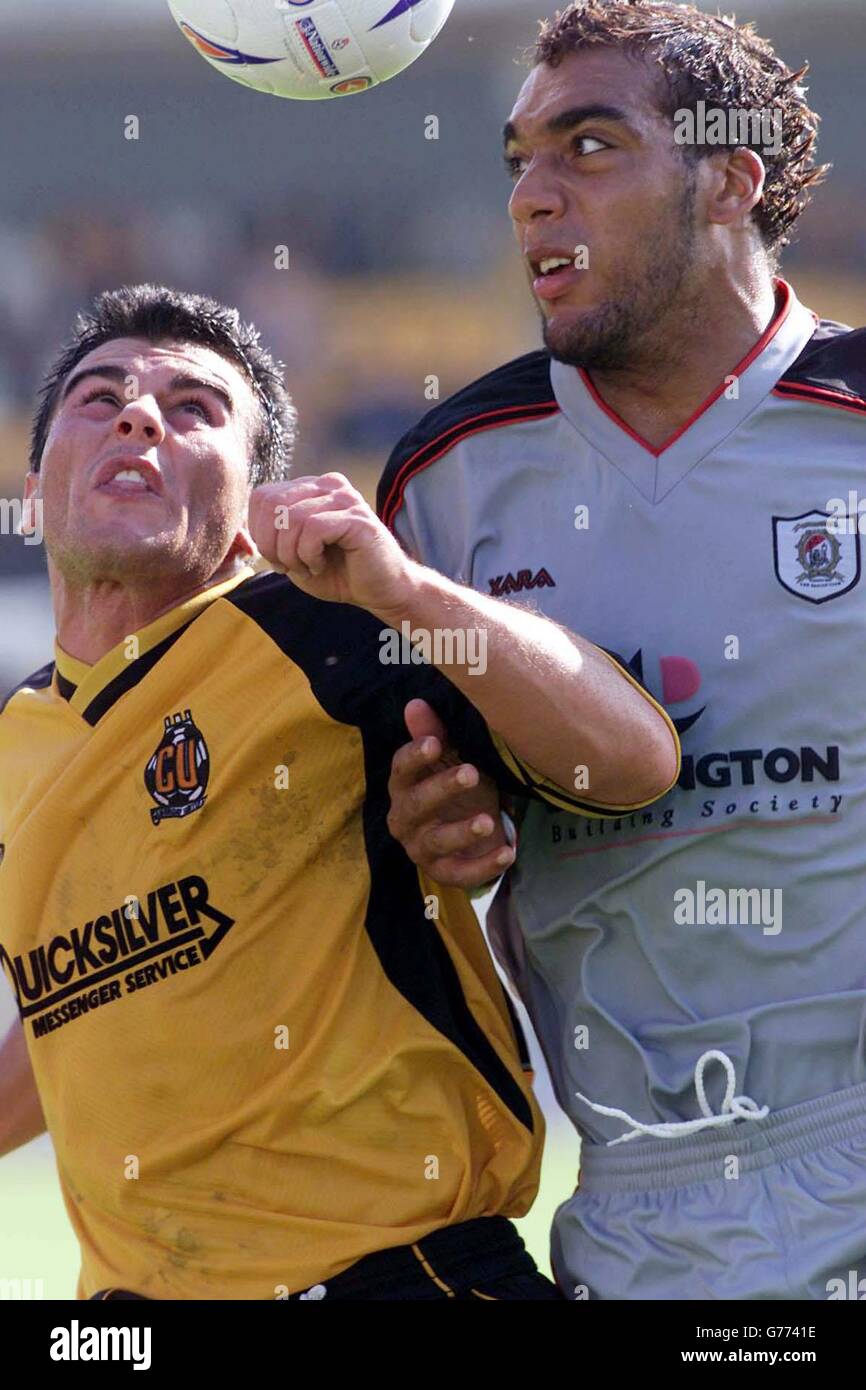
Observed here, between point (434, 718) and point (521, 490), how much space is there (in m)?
0.49

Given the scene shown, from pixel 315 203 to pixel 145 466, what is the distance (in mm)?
9693

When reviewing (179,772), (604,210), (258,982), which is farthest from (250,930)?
(604,210)

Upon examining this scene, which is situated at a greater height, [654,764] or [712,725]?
[712,725]

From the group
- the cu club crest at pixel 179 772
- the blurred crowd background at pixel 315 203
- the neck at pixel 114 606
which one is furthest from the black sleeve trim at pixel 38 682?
the blurred crowd background at pixel 315 203

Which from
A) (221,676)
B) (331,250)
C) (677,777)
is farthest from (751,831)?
(331,250)

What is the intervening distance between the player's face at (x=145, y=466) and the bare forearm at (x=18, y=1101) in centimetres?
90

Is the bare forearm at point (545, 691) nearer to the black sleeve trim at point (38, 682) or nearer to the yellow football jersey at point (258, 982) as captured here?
the yellow football jersey at point (258, 982)

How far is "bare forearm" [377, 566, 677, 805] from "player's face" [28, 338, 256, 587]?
800mm

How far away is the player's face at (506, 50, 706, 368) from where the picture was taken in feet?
9.52

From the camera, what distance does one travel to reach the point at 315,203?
12.3 m

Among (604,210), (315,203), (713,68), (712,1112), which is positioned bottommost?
(712,1112)

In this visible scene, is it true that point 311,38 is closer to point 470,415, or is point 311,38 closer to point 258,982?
point 470,415

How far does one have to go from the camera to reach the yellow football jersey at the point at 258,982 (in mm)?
2725
